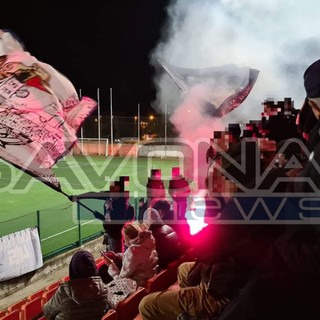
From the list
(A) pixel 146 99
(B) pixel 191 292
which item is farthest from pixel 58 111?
(A) pixel 146 99

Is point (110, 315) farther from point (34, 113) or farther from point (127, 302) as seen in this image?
point (34, 113)

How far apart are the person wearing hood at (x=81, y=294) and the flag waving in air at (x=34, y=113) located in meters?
1.49

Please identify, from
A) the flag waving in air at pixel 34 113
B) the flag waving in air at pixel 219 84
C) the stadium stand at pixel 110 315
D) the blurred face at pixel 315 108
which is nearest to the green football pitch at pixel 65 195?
the flag waving in air at pixel 34 113

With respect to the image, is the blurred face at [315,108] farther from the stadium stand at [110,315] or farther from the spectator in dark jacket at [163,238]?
the spectator in dark jacket at [163,238]

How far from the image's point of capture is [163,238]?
13.7ft

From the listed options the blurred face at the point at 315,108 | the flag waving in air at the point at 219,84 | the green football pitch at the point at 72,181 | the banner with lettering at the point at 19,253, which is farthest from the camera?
the green football pitch at the point at 72,181

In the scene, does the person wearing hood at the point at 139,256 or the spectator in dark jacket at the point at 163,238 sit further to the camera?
the spectator in dark jacket at the point at 163,238

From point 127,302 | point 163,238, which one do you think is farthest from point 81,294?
point 163,238

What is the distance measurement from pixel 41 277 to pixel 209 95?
201 inches

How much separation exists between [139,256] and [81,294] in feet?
3.01

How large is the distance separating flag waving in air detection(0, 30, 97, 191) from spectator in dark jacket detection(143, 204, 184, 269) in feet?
3.59

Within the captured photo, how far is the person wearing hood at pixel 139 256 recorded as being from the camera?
366cm

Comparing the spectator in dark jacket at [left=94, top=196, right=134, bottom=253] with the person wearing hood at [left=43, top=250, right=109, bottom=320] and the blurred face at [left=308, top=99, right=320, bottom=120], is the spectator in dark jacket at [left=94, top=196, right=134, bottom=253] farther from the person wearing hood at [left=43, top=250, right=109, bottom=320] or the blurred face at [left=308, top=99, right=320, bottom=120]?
the blurred face at [left=308, top=99, right=320, bottom=120]

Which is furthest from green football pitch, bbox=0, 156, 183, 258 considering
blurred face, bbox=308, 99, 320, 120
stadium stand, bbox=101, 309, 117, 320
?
blurred face, bbox=308, 99, 320, 120
